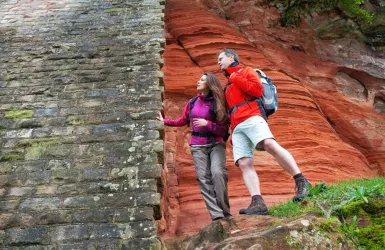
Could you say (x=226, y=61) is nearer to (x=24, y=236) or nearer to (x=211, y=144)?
(x=211, y=144)

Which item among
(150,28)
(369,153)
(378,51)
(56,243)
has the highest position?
(150,28)

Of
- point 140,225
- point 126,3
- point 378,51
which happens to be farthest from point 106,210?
point 378,51

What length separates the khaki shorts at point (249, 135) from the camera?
406 cm

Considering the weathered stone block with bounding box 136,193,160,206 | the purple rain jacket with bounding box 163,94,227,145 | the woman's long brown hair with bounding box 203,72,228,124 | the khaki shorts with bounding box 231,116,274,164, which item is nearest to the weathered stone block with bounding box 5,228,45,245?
the weathered stone block with bounding box 136,193,160,206

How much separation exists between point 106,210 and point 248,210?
1357 millimetres

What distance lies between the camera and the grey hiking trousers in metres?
4.10

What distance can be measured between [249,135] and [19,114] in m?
2.82

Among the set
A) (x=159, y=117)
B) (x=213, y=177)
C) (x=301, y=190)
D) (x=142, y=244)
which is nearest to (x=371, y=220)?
(x=301, y=190)

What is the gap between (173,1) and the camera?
10.4m

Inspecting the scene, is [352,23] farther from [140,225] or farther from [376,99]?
[140,225]

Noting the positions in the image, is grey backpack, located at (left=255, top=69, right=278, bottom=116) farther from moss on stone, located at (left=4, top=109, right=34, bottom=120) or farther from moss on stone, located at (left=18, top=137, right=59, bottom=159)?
moss on stone, located at (left=4, top=109, right=34, bottom=120)

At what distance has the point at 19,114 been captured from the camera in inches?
191

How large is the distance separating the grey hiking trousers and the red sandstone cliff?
26.4 inches

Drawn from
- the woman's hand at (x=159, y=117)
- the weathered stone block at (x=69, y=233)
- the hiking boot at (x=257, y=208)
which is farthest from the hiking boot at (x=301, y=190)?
the weathered stone block at (x=69, y=233)
